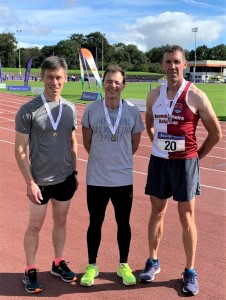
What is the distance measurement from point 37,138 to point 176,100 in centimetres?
124

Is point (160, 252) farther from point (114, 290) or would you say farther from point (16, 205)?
point (16, 205)

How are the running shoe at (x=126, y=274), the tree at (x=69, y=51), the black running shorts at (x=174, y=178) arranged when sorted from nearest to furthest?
1. the black running shorts at (x=174, y=178)
2. the running shoe at (x=126, y=274)
3. the tree at (x=69, y=51)

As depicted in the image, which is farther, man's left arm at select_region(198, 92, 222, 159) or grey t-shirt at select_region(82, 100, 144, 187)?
grey t-shirt at select_region(82, 100, 144, 187)

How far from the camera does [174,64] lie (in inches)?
131

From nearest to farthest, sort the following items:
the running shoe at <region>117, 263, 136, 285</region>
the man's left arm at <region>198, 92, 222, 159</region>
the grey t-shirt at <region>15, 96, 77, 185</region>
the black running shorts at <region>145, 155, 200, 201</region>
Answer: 1. the grey t-shirt at <region>15, 96, 77, 185</region>
2. the man's left arm at <region>198, 92, 222, 159</region>
3. the black running shorts at <region>145, 155, 200, 201</region>
4. the running shoe at <region>117, 263, 136, 285</region>

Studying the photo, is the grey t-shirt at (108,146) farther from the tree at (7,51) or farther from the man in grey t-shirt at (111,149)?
the tree at (7,51)

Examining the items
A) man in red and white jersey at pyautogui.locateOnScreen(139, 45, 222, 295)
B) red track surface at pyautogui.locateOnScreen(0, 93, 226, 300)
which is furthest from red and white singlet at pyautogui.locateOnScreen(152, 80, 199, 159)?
red track surface at pyautogui.locateOnScreen(0, 93, 226, 300)

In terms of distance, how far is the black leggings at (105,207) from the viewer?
3496 mm

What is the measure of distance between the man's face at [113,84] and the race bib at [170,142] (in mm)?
543

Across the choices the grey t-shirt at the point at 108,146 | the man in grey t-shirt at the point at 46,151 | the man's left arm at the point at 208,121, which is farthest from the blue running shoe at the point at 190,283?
the man in grey t-shirt at the point at 46,151

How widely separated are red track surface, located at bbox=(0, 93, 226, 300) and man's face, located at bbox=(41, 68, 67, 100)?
1740mm

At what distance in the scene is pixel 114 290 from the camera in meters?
3.46

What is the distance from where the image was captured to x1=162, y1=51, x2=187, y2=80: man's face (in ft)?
→ 11.0

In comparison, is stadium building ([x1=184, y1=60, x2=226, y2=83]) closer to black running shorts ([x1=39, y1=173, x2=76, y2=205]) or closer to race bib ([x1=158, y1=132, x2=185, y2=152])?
race bib ([x1=158, y1=132, x2=185, y2=152])
